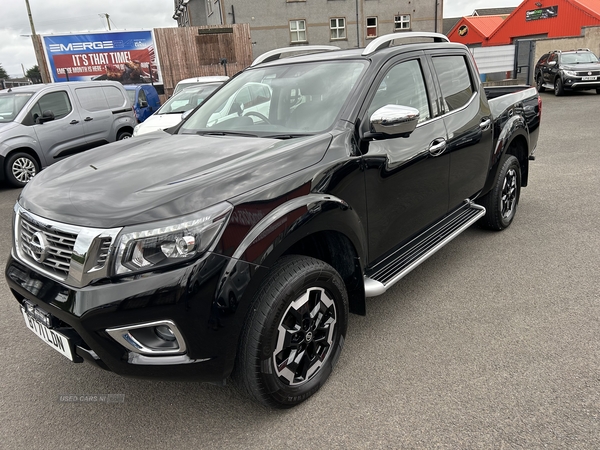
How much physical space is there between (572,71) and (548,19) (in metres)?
17.9

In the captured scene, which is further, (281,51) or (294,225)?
(281,51)

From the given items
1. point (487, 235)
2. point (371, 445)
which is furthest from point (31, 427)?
point (487, 235)

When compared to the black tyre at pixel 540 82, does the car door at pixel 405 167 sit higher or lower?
higher

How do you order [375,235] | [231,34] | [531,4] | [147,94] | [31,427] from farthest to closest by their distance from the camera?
1. [531,4]
2. [231,34]
3. [147,94]
4. [375,235]
5. [31,427]

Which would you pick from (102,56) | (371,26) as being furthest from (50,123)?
(371,26)

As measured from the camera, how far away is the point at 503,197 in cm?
462

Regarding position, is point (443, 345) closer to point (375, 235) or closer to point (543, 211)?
point (375, 235)

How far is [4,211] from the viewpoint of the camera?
270 inches

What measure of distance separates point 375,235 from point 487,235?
231 cm

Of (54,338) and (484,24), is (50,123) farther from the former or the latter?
(484,24)

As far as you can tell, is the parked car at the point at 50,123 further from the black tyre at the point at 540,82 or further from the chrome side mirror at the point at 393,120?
the black tyre at the point at 540,82

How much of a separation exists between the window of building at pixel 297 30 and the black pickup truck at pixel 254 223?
110 ft

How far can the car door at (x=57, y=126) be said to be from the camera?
861 centimetres

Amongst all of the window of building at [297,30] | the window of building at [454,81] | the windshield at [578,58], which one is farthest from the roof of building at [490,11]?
the window of building at [454,81]
